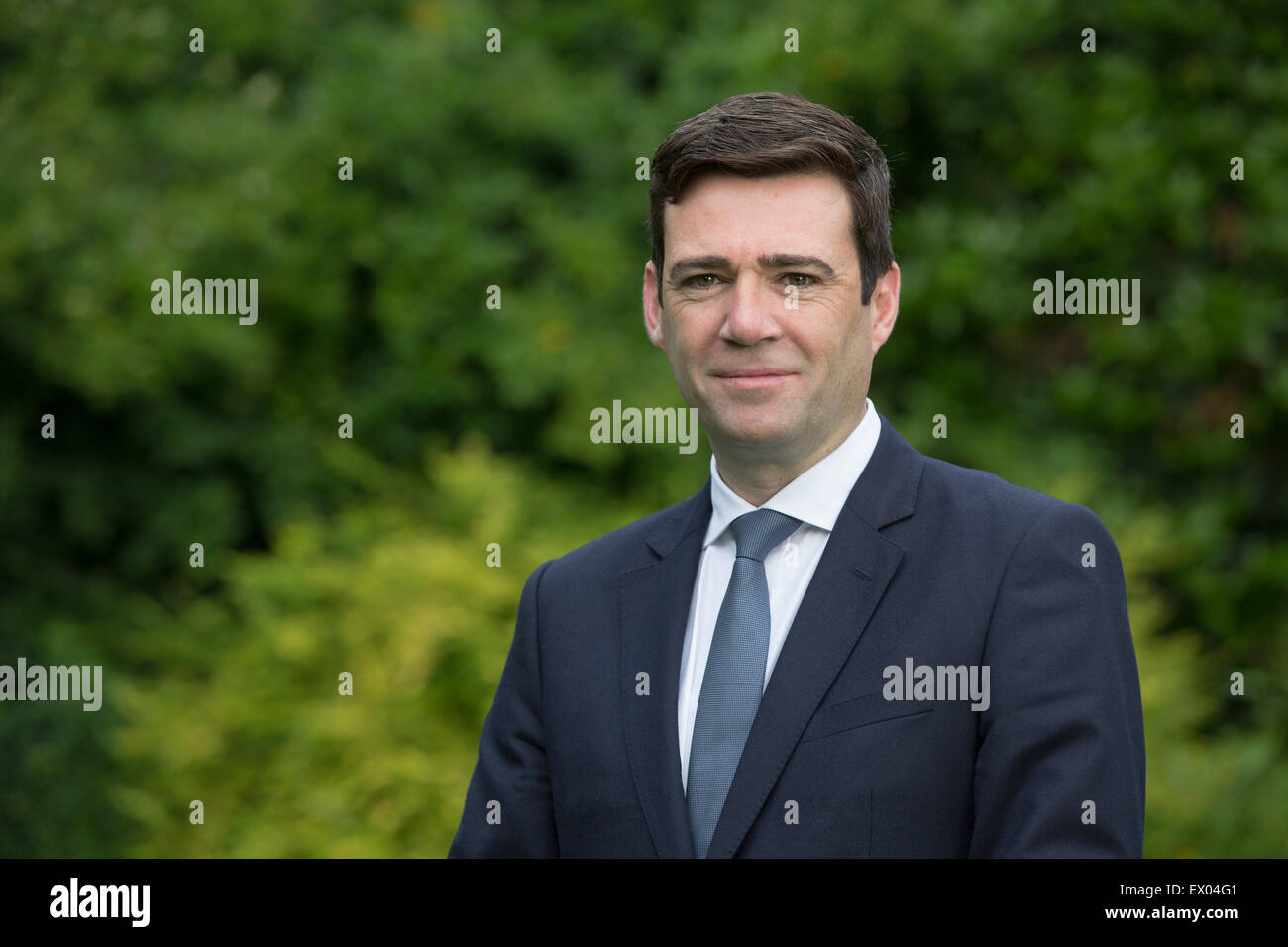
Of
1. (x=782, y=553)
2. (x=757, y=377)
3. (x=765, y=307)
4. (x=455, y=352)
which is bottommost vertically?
(x=782, y=553)

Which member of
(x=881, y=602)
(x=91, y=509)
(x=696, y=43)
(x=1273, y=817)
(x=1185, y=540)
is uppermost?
(x=696, y=43)

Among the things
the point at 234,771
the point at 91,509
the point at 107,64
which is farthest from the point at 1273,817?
the point at 107,64

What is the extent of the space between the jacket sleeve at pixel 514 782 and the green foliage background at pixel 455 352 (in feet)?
8.19

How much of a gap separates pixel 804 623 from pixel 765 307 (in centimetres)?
50

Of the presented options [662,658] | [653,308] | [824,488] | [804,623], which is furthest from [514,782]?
[653,308]

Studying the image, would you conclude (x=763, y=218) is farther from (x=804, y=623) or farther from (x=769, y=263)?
(x=804, y=623)

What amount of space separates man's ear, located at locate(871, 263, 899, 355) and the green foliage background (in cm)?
286

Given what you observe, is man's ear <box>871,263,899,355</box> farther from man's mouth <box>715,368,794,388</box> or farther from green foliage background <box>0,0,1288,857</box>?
green foliage background <box>0,0,1288,857</box>

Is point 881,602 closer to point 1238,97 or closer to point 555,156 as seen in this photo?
point 1238,97

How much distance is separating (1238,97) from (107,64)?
19.0ft

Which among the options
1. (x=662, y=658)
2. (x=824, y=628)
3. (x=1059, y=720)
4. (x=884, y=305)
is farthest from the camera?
(x=884, y=305)

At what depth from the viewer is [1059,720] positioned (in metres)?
1.96

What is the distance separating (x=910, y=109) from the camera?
21.7 feet
